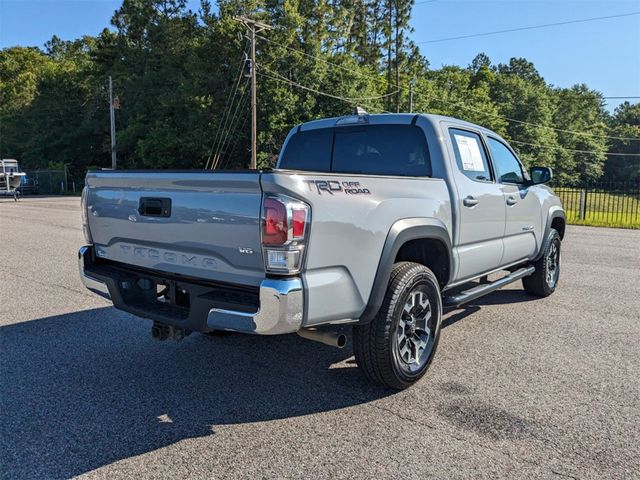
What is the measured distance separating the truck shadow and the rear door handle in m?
1.63

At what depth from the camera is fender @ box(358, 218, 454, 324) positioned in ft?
10.9

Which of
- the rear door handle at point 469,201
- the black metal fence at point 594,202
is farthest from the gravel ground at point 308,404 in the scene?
the black metal fence at point 594,202

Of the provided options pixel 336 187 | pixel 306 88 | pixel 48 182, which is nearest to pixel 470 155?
pixel 336 187

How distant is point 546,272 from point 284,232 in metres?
4.73

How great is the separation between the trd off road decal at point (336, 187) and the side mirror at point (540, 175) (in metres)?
3.21

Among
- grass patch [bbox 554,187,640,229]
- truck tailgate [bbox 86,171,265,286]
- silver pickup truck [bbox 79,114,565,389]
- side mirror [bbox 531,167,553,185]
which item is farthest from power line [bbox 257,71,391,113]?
truck tailgate [bbox 86,171,265,286]

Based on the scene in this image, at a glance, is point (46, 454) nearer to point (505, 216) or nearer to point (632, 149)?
point (505, 216)

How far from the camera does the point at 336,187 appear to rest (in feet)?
10.0

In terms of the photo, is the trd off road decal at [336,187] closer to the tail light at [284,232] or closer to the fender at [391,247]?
the tail light at [284,232]

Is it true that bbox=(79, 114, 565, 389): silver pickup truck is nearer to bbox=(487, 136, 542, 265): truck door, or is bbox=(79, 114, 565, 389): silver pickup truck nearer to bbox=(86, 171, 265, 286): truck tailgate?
bbox=(86, 171, 265, 286): truck tailgate

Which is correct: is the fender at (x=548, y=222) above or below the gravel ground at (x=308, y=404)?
above

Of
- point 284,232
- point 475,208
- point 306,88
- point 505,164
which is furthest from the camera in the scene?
point 306,88

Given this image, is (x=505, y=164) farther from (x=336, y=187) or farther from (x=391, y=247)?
(x=336, y=187)

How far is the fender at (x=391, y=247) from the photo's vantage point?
332 centimetres
